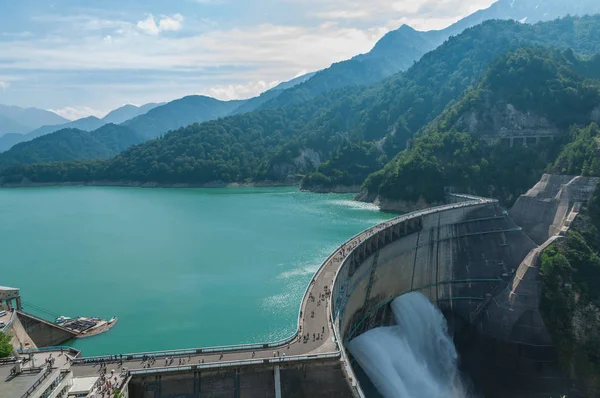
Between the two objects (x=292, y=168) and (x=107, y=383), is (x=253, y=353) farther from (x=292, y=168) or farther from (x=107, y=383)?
(x=292, y=168)

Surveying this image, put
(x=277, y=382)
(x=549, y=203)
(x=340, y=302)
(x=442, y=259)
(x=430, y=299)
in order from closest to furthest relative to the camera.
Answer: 1. (x=277, y=382)
2. (x=340, y=302)
3. (x=430, y=299)
4. (x=442, y=259)
5. (x=549, y=203)

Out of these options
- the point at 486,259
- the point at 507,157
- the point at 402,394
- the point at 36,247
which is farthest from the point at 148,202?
the point at 402,394

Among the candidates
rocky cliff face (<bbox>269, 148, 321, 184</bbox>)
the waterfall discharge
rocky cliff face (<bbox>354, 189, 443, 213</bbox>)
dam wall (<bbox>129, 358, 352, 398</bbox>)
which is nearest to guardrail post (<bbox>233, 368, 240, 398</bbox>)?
dam wall (<bbox>129, 358, 352, 398</bbox>)

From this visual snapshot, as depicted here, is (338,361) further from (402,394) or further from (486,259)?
(486,259)

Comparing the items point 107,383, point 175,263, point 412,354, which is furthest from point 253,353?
point 175,263

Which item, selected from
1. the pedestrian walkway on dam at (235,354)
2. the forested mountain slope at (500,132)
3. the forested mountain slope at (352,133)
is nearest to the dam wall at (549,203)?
the forested mountain slope at (500,132)

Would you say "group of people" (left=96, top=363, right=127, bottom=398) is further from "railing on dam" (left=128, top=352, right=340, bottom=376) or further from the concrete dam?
"railing on dam" (left=128, top=352, right=340, bottom=376)
